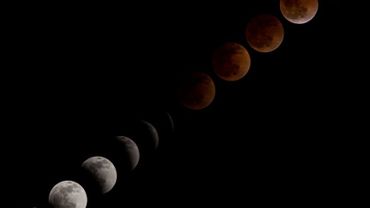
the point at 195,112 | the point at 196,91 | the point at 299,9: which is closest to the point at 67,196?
the point at 196,91

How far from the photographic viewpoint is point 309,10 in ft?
12.0

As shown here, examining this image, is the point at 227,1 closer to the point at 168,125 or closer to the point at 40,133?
the point at 168,125

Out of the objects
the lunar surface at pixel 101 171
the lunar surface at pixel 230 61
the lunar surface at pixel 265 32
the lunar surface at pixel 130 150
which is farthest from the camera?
the lunar surface at pixel 130 150

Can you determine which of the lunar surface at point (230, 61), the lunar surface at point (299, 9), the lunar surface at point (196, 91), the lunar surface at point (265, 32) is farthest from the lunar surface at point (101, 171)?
the lunar surface at point (299, 9)

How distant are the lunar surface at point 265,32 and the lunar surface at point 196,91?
1.76 feet

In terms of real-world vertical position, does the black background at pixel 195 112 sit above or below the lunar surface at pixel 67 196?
above

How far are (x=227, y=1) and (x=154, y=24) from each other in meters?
1.11

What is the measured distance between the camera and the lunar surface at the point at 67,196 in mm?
3629

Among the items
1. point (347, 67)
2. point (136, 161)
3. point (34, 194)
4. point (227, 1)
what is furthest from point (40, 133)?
point (347, 67)

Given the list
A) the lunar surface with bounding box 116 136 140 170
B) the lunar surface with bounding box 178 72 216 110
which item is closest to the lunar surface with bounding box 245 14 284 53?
the lunar surface with bounding box 178 72 216 110

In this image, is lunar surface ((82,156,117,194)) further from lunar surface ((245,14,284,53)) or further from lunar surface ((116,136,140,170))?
lunar surface ((245,14,284,53))

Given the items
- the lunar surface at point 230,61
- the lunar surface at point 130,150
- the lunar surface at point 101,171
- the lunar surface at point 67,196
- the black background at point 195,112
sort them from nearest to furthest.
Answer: the lunar surface at point 67,196
the lunar surface at point 230,61
the lunar surface at point 101,171
the lunar surface at point 130,150
the black background at point 195,112

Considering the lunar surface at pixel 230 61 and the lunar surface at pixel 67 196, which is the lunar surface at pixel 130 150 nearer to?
A: the lunar surface at pixel 67 196

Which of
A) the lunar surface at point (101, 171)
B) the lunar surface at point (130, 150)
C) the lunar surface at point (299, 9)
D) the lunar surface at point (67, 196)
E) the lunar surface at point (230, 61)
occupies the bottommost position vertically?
the lunar surface at point (67, 196)
